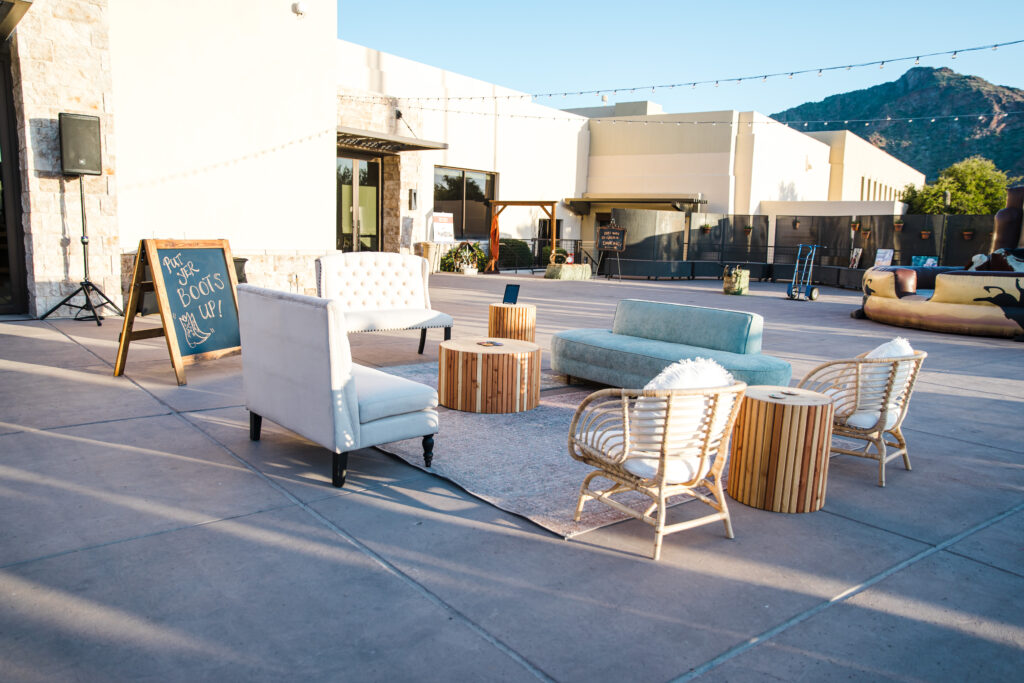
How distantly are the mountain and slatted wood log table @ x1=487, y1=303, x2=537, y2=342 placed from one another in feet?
254

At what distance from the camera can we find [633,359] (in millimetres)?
5672

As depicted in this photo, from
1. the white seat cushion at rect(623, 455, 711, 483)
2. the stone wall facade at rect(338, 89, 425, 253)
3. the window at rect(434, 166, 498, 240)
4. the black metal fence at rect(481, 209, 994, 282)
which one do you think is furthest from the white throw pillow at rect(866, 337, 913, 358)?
the window at rect(434, 166, 498, 240)

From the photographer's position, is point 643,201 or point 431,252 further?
point 643,201

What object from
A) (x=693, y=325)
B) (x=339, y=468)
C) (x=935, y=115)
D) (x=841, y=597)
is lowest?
(x=841, y=597)


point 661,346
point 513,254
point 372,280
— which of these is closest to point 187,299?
point 372,280

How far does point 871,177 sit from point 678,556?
43.2m

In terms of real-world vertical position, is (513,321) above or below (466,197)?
below

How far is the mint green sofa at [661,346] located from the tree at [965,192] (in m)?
42.4

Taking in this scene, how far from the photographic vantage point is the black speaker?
8.62m

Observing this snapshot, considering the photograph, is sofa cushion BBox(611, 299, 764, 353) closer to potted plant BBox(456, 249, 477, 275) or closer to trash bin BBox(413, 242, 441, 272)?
trash bin BBox(413, 242, 441, 272)

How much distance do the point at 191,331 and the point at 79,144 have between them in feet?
13.8

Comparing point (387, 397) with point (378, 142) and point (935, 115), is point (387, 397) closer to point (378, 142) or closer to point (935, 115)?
point (378, 142)

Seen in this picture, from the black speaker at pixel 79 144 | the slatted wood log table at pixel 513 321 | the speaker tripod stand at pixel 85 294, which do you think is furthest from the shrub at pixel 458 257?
the slatted wood log table at pixel 513 321

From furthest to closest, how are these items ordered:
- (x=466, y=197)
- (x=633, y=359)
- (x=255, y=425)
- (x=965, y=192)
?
(x=965, y=192) < (x=466, y=197) < (x=633, y=359) < (x=255, y=425)
